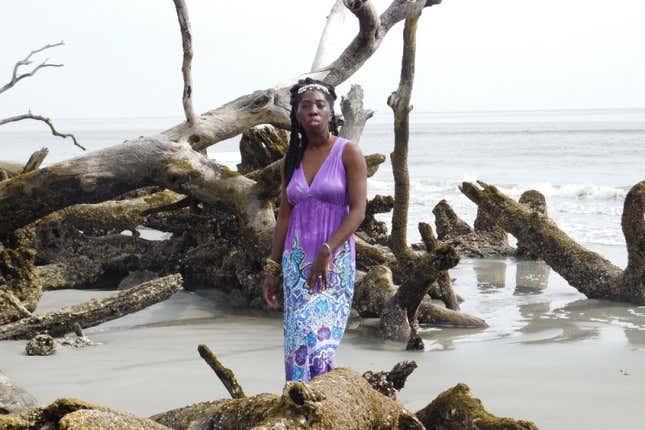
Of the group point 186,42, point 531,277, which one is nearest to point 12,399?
point 186,42

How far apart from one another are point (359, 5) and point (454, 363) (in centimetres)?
329

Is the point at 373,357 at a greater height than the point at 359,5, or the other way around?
the point at 359,5

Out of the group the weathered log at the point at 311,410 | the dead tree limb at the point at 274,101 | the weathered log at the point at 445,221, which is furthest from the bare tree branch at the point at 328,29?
the weathered log at the point at 311,410

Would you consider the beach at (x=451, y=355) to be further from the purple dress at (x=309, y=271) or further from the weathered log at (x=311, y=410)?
the weathered log at (x=311, y=410)

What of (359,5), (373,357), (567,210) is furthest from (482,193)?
(567,210)

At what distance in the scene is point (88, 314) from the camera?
7086mm

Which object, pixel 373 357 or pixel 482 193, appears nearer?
pixel 373 357

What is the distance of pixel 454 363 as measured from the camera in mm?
6766

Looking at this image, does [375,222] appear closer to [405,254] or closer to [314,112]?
[405,254]

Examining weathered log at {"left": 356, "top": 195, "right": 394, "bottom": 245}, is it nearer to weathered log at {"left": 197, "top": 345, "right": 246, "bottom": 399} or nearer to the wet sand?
the wet sand

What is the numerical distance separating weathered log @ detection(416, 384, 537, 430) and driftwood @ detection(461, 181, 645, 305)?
16.9 ft

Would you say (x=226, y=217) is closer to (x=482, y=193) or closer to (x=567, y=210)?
(x=482, y=193)

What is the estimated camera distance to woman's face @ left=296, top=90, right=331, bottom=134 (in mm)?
4672

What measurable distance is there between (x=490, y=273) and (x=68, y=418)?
9116 millimetres
